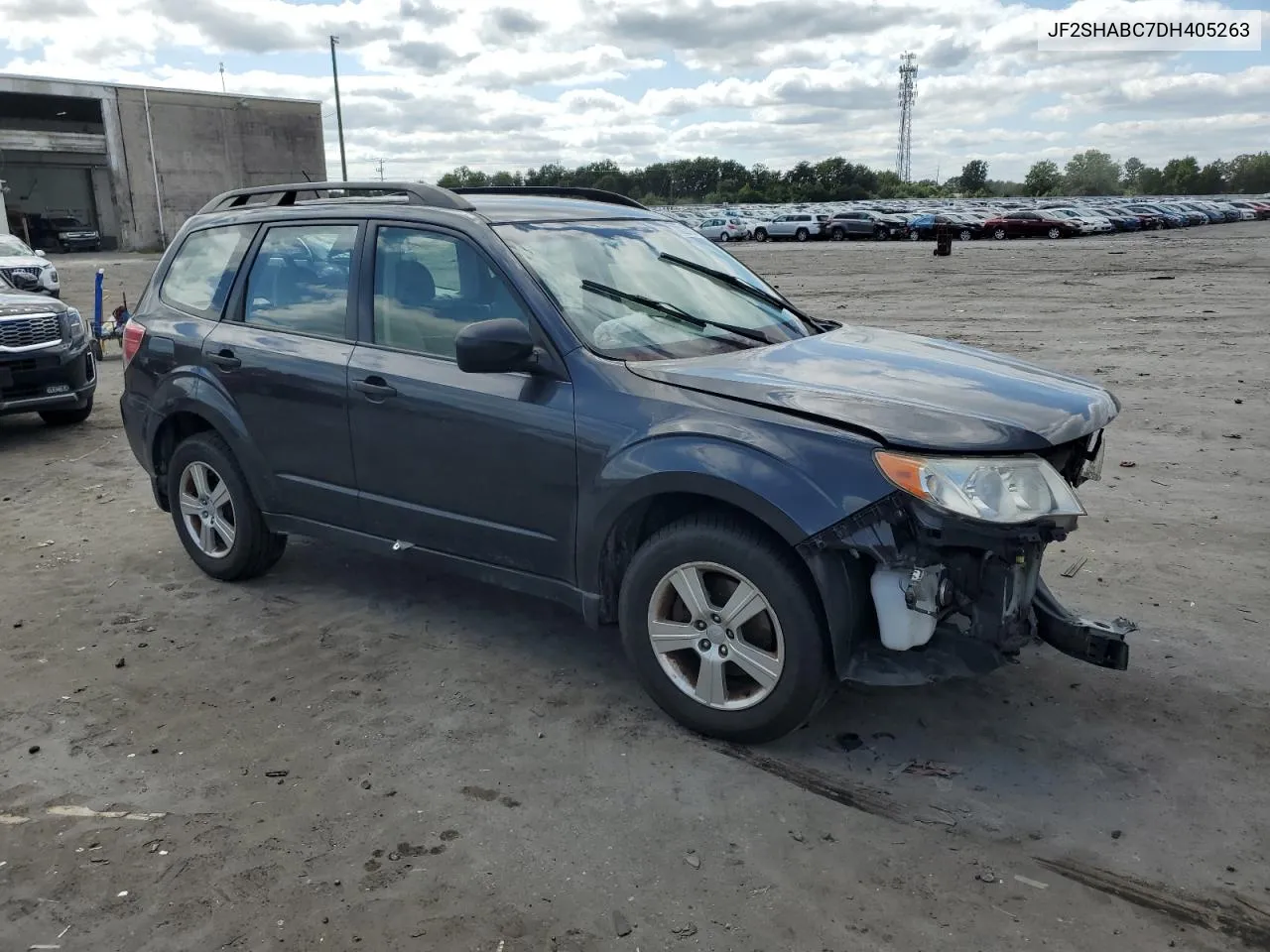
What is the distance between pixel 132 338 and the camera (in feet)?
18.4

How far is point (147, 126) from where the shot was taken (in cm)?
5406

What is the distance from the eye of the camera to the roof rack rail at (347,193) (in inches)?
175

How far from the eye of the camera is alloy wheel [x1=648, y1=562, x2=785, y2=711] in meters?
3.50

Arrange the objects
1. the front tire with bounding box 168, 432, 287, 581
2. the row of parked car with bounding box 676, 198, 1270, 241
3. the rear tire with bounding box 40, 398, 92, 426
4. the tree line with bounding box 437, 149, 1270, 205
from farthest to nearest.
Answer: the tree line with bounding box 437, 149, 1270, 205, the row of parked car with bounding box 676, 198, 1270, 241, the rear tire with bounding box 40, 398, 92, 426, the front tire with bounding box 168, 432, 287, 581

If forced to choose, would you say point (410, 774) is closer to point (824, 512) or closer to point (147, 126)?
point (824, 512)

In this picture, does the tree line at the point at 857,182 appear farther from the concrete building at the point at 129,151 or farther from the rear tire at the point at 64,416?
the rear tire at the point at 64,416

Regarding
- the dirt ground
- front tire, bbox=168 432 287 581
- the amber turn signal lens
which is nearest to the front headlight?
the amber turn signal lens

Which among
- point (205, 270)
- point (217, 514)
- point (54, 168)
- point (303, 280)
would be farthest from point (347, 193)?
point (54, 168)

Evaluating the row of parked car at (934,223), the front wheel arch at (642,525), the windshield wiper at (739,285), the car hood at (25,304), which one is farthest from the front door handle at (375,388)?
the row of parked car at (934,223)

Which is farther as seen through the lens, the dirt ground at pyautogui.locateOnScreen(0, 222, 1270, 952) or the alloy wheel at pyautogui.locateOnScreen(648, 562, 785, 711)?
the alloy wheel at pyautogui.locateOnScreen(648, 562, 785, 711)

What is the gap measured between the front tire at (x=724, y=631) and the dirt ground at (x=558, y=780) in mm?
172

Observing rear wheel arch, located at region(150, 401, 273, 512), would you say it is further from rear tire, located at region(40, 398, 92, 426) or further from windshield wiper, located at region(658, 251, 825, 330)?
rear tire, located at region(40, 398, 92, 426)

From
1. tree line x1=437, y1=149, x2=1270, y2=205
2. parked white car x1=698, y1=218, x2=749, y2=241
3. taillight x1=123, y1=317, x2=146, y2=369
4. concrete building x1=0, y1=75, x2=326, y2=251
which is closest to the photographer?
taillight x1=123, y1=317, x2=146, y2=369

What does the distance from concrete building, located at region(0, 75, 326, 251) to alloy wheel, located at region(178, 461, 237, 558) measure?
49429mm
